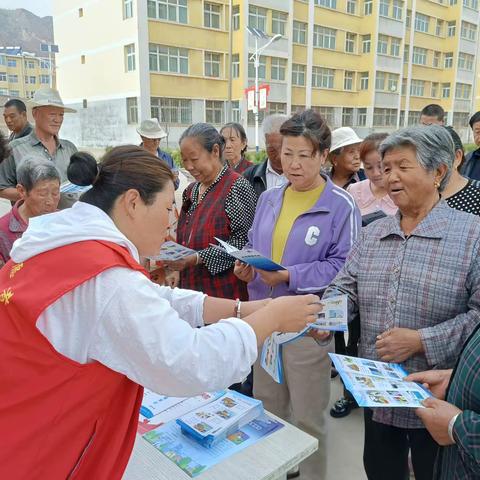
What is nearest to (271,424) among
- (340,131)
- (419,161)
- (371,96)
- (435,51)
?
(419,161)

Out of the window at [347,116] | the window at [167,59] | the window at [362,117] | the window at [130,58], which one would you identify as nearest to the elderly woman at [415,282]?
the window at [167,59]

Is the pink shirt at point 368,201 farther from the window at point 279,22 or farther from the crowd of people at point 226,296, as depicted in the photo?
the window at point 279,22

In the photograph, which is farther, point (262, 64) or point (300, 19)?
point (300, 19)

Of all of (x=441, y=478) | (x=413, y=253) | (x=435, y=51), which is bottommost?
(x=441, y=478)

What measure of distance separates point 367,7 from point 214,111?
45.3ft

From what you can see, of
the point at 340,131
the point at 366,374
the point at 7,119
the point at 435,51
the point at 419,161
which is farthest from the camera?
the point at 435,51

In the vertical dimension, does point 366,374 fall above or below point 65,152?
below

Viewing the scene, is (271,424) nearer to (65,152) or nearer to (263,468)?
(263,468)

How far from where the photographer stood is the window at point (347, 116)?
29016 mm

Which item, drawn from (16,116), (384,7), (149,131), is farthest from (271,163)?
(384,7)

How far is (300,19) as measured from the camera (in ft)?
84.7

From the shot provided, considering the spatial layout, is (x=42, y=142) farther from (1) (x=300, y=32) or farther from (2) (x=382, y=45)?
(2) (x=382, y=45)

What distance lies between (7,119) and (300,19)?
24.5 metres

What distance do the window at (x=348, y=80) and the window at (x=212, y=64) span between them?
9427mm
